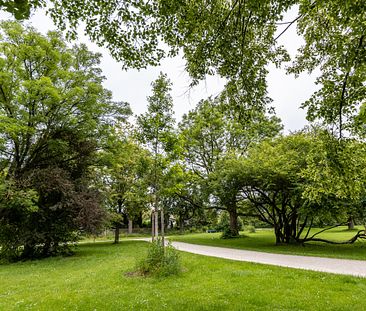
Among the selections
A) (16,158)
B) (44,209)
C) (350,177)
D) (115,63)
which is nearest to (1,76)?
(16,158)

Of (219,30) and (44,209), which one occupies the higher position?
(219,30)

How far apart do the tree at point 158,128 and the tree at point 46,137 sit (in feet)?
17.9

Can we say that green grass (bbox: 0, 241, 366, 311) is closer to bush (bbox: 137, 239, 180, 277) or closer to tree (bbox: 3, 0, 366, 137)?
bush (bbox: 137, 239, 180, 277)

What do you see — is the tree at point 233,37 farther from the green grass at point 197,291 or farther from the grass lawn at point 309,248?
the grass lawn at point 309,248

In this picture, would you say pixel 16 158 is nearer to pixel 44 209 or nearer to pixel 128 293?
pixel 44 209

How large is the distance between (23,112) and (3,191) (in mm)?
3804

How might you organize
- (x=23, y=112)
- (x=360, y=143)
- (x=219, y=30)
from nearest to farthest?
1. (x=219, y=30)
2. (x=360, y=143)
3. (x=23, y=112)

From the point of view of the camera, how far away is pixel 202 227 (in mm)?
40625

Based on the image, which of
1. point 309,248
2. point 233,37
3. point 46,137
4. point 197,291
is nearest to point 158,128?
point 233,37

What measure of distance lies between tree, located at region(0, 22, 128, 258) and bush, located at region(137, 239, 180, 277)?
6.48m

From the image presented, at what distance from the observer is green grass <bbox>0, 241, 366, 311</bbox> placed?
5073 mm

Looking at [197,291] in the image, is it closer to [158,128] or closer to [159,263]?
[159,263]

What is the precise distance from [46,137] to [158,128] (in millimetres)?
7953

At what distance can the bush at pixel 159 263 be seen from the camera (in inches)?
308
